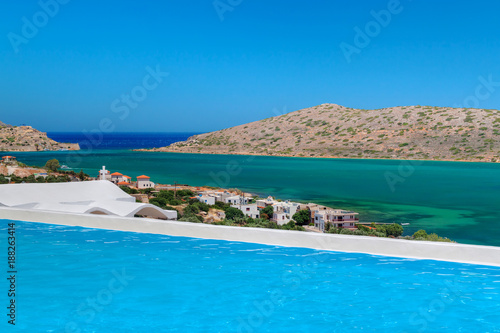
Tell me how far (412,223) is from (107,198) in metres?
17.3

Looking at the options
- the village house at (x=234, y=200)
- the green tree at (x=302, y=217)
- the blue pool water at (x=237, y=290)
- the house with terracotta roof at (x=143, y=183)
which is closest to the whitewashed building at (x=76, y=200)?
the blue pool water at (x=237, y=290)

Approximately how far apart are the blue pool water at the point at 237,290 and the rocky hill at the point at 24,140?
312 feet

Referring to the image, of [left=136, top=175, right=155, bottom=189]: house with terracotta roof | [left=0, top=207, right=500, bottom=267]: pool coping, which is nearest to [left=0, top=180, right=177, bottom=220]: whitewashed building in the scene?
[left=0, top=207, right=500, bottom=267]: pool coping

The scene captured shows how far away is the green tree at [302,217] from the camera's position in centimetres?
2081

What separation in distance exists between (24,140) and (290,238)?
10040 centimetres

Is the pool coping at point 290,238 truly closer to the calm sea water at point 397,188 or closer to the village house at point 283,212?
the village house at point 283,212

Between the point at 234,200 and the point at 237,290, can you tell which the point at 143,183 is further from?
the point at 237,290

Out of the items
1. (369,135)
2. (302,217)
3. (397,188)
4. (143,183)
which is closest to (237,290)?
(302,217)

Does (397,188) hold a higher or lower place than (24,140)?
lower

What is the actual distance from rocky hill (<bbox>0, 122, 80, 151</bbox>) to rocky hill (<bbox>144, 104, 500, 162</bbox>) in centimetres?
2530

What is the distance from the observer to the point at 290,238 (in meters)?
5.81

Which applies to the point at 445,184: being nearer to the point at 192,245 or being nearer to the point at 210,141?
the point at 192,245

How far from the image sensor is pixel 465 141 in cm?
6512

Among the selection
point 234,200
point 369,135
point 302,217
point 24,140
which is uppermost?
point 24,140
